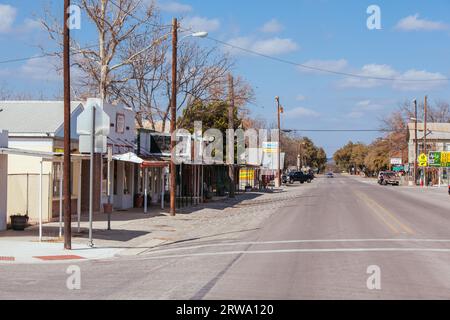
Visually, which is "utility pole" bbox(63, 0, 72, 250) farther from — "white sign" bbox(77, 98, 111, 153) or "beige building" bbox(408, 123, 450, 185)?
"beige building" bbox(408, 123, 450, 185)

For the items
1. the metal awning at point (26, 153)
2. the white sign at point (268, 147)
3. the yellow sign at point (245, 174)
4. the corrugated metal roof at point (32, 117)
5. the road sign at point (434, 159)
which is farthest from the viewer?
the white sign at point (268, 147)

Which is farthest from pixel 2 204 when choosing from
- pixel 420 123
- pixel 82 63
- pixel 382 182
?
pixel 420 123

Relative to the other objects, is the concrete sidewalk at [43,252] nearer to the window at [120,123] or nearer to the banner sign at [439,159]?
the window at [120,123]

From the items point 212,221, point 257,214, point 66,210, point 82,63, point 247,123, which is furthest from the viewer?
point 247,123

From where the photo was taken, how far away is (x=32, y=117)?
27156 millimetres

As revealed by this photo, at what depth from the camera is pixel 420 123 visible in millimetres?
120438

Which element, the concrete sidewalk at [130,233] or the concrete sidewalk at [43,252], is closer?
the concrete sidewalk at [43,252]

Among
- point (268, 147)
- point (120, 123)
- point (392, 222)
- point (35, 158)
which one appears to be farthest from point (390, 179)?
point (35, 158)

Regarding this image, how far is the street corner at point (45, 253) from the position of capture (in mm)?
15281

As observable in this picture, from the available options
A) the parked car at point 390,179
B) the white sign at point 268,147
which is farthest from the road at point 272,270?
the white sign at point 268,147

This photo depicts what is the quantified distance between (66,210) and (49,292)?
22.4ft

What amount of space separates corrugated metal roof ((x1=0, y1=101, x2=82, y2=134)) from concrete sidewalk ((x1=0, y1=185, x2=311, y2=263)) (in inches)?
154

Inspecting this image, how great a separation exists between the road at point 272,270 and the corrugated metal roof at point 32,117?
9.61 m
